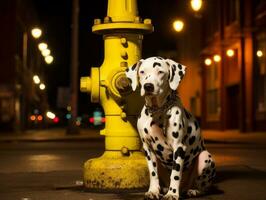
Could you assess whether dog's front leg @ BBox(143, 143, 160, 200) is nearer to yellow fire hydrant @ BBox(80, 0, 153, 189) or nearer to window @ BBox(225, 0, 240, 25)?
yellow fire hydrant @ BBox(80, 0, 153, 189)

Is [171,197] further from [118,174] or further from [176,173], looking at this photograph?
[118,174]

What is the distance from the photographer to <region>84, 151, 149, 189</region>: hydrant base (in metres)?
7.94

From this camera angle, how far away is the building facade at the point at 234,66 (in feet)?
108

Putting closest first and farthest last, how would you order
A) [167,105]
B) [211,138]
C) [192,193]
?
[167,105]
[192,193]
[211,138]

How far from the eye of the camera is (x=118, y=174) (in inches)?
313

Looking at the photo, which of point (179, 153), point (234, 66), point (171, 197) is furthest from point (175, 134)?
point (234, 66)

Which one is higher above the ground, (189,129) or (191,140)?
(189,129)

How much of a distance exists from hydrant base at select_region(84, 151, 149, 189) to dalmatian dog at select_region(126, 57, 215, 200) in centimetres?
69

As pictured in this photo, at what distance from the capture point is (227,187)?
27.5 feet

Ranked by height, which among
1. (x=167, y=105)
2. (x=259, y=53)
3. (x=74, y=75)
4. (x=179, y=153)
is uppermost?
(x=259, y=53)

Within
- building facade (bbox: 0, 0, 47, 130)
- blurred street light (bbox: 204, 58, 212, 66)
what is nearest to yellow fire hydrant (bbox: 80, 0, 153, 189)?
building facade (bbox: 0, 0, 47, 130)

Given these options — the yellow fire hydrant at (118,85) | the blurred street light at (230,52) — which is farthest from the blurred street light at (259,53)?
the yellow fire hydrant at (118,85)

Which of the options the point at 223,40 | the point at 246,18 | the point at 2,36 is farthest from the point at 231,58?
the point at 2,36

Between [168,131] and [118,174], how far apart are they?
1.29 meters
